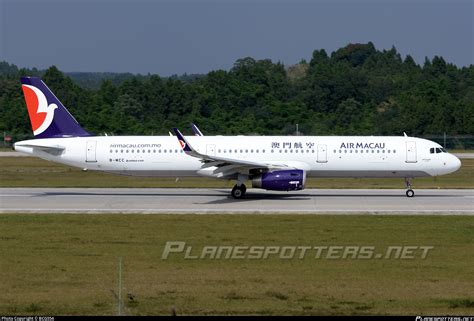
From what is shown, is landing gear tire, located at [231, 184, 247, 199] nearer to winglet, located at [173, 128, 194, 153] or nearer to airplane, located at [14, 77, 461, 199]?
airplane, located at [14, 77, 461, 199]

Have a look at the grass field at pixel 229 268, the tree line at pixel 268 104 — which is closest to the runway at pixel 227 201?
the grass field at pixel 229 268

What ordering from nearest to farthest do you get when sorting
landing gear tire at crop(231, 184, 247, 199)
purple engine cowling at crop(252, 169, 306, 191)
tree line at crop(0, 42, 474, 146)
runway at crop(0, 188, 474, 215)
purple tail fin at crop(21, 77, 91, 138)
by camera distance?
runway at crop(0, 188, 474, 215) → purple engine cowling at crop(252, 169, 306, 191) → landing gear tire at crop(231, 184, 247, 199) → purple tail fin at crop(21, 77, 91, 138) → tree line at crop(0, 42, 474, 146)

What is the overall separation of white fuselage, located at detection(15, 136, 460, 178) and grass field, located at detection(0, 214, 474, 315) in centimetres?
802

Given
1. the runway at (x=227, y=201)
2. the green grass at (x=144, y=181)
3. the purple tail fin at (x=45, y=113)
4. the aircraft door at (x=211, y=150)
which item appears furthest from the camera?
the green grass at (x=144, y=181)

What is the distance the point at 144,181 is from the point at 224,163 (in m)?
13.4

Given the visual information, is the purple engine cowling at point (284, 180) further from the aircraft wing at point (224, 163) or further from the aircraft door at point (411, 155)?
the aircraft door at point (411, 155)

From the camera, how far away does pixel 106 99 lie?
10131 centimetres

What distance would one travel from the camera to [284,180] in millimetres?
37344

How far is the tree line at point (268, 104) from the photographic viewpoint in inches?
3292

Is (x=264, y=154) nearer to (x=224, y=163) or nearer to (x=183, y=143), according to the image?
(x=224, y=163)

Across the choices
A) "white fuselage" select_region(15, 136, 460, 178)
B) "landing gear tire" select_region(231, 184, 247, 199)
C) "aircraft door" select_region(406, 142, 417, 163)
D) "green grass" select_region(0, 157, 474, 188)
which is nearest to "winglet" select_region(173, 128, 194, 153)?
"white fuselage" select_region(15, 136, 460, 178)

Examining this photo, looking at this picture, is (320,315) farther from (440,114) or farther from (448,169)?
(440,114)

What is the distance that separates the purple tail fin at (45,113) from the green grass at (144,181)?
6.56 m

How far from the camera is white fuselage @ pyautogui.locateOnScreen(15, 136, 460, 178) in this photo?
39719 mm
